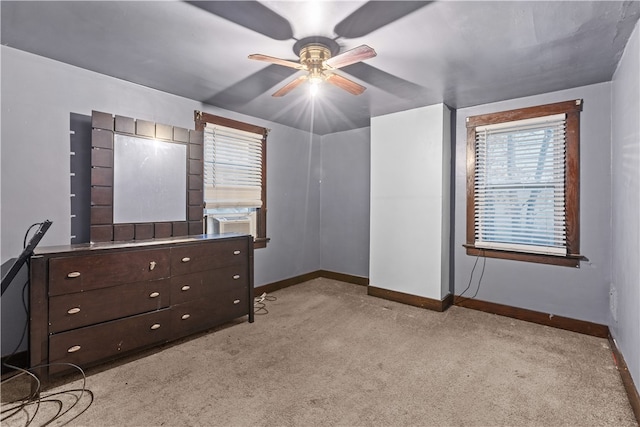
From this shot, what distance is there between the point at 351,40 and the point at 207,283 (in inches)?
96.0

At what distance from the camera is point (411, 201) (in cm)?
402

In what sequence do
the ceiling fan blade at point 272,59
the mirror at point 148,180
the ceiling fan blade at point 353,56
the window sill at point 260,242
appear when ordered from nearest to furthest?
the ceiling fan blade at point 353,56 < the ceiling fan blade at point 272,59 < the mirror at point 148,180 < the window sill at point 260,242

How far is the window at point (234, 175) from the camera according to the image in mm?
3846

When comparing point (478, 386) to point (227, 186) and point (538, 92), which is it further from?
point (227, 186)

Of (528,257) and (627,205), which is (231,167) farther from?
(627,205)

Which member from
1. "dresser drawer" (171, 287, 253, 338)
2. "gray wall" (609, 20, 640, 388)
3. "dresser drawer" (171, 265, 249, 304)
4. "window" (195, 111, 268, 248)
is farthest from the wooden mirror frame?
"gray wall" (609, 20, 640, 388)

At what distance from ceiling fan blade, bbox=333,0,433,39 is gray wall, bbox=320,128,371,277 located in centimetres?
278

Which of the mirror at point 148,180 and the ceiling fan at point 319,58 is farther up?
the ceiling fan at point 319,58

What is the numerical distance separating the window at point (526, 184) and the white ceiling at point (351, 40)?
371 mm

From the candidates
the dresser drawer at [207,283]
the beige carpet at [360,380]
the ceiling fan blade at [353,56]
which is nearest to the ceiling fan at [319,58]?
the ceiling fan blade at [353,56]

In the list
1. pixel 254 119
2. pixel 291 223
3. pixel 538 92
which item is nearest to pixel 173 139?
pixel 254 119

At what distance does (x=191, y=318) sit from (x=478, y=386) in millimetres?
2409

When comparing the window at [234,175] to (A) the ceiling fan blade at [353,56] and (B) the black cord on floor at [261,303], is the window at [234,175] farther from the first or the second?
(A) the ceiling fan blade at [353,56]

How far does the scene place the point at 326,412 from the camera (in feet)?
6.35
